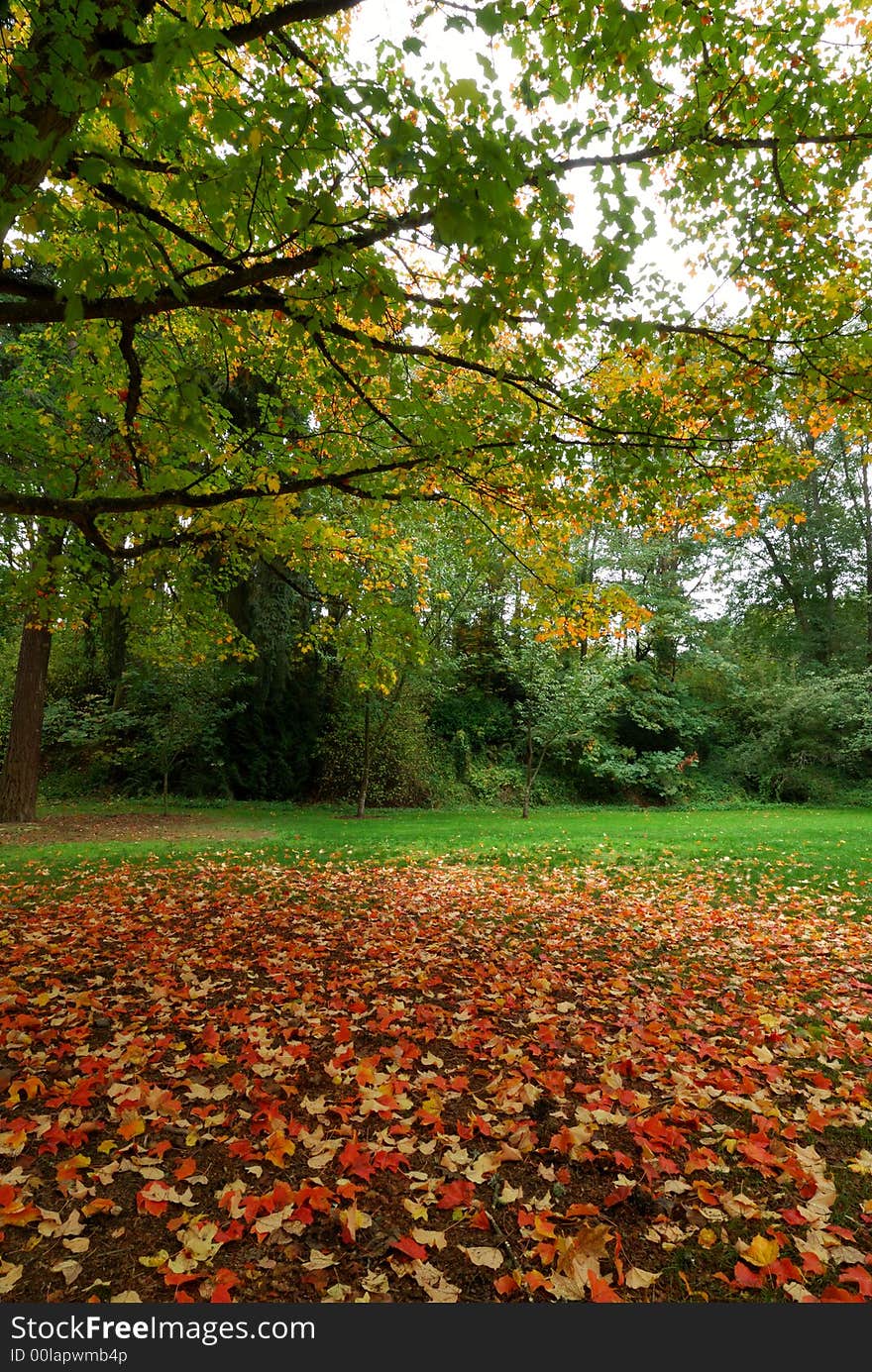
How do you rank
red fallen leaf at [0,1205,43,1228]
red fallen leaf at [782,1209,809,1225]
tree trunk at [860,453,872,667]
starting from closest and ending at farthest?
red fallen leaf at [0,1205,43,1228] → red fallen leaf at [782,1209,809,1225] → tree trunk at [860,453,872,667]

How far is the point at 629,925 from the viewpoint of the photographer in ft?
21.1

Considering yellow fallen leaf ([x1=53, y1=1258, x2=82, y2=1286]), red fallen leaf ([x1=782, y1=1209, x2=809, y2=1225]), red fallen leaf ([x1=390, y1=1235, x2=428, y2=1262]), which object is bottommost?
yellow fallen leaf ([x1=53, y1=1258, x2=82, y2=1286])

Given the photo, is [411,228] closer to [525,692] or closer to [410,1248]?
[410,1248]

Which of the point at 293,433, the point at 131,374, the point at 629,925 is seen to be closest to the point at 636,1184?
the point at 629,925

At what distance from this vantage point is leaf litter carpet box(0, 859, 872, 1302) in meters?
2.18

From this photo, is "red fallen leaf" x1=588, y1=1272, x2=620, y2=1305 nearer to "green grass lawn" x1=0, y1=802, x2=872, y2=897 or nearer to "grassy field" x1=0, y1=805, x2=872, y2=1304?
"grassy field" x1=0, y1=805, x2=872, y2=1304

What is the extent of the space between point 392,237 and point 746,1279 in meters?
5.00

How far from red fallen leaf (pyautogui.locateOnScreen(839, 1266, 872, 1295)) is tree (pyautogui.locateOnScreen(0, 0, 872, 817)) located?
3.91 metres

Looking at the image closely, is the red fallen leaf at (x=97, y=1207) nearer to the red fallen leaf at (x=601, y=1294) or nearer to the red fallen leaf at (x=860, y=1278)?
the red fallen leaf at (x=601, y=1294)

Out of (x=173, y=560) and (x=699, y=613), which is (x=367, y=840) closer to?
(x=173, y=560)

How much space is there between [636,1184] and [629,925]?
4.02 meters

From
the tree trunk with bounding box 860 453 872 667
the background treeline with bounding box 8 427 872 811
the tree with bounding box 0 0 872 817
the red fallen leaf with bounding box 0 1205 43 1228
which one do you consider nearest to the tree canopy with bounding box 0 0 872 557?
the tree with bounding box 0 0 872 817

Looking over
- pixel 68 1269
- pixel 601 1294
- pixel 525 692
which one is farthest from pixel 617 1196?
pixel 525 692

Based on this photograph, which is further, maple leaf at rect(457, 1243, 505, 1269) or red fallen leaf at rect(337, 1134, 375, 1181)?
red fallen leaf at rect(337, 1134, 375, 1181)
